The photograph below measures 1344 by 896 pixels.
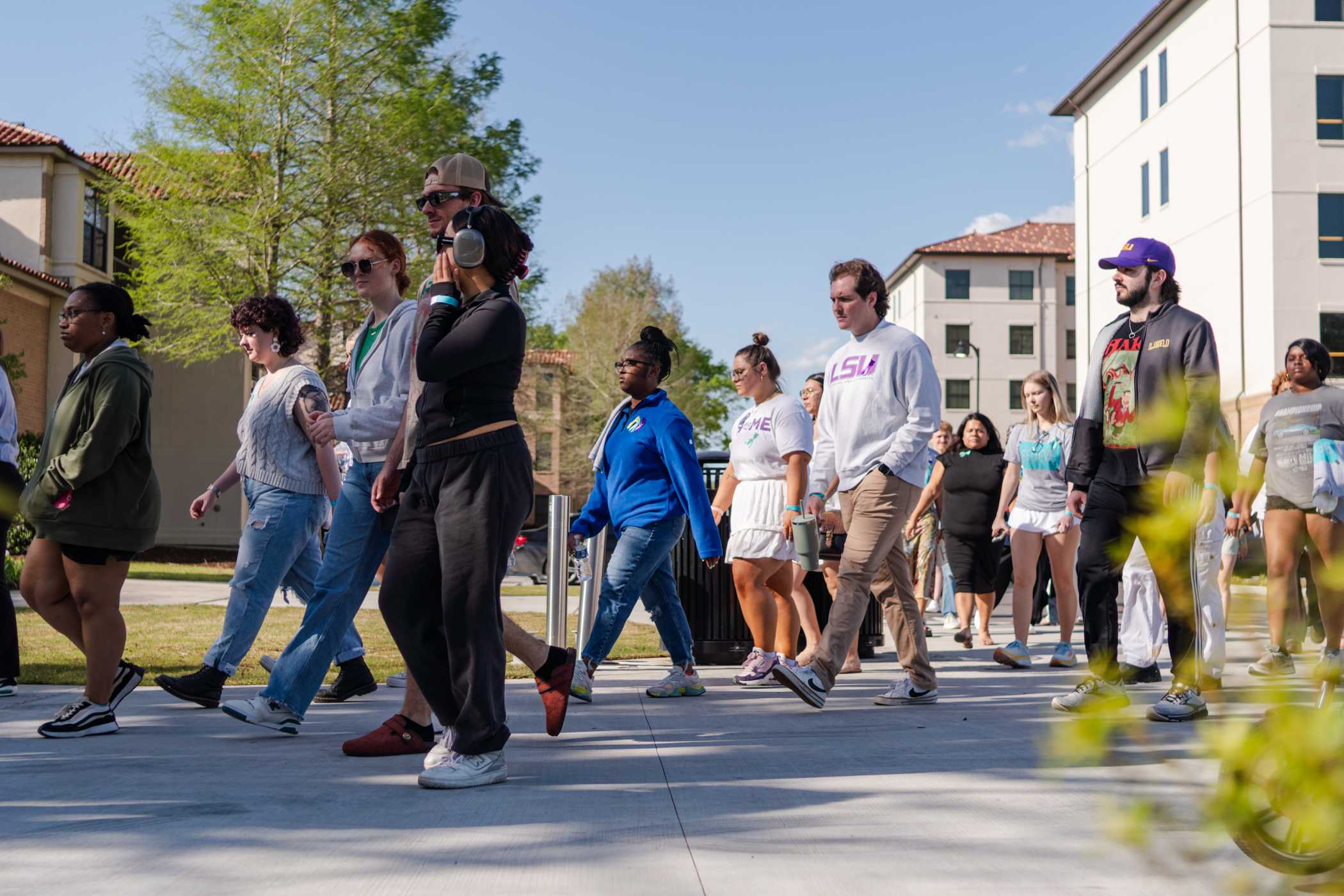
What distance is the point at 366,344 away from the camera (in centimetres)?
537

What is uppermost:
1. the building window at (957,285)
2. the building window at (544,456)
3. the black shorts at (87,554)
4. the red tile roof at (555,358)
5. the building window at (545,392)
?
the building window at (957,285)

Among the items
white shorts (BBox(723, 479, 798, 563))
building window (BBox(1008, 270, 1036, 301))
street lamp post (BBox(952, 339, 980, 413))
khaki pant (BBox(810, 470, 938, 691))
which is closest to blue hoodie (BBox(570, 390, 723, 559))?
white shorts (BBox(723, 479, 798, 563))

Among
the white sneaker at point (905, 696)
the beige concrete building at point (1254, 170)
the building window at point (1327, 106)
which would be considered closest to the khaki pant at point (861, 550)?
the white sneaker at point (905, 696)

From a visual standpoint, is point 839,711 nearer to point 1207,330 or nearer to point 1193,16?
point 1207,330

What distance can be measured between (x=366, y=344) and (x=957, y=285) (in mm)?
68804

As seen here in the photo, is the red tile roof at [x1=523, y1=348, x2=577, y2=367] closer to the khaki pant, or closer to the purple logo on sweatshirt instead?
the purple logo on sweatshirt

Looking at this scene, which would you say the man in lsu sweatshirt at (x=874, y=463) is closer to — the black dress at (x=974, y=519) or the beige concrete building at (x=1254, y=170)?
the black dress at (x=974, y=519)

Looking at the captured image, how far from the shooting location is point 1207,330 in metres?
A: 5.61

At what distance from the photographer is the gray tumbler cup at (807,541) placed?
6.46m

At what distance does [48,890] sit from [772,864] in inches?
68.5

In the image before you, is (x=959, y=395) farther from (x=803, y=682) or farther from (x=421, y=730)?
(x=421, y=730)

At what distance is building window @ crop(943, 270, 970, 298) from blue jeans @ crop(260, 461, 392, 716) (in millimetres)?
68852

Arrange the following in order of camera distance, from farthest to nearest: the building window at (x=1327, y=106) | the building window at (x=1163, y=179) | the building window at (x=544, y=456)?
the building window at (x=544, y=456) → the building window at (x=1163, y=179) → the building window at (x=1327, y=106)

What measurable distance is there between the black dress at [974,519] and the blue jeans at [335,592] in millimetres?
6127
